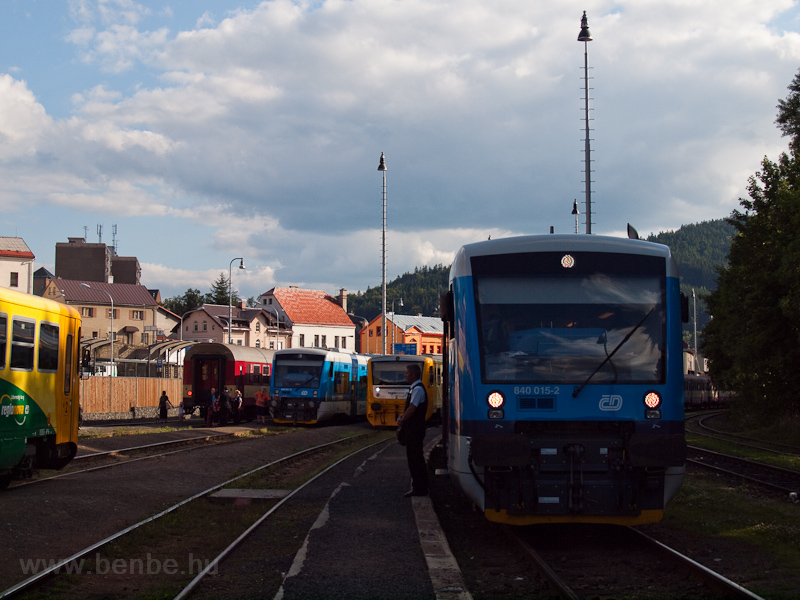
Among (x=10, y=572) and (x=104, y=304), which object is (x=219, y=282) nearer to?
(x=104, y=304)

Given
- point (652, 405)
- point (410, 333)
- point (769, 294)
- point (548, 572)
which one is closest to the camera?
point (548, 572)

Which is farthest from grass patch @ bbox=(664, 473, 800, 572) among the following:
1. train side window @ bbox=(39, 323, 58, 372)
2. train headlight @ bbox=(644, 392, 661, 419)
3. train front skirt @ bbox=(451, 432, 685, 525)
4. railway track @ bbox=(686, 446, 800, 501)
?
train side window @ bbox=(39, 323, 58, 372)

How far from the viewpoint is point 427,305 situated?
17100 cm

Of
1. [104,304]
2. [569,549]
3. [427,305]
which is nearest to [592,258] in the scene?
[569,549]

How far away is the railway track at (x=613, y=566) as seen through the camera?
22.5 ft

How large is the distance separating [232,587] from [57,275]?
9876 centimetres

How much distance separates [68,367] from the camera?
47.8 ft

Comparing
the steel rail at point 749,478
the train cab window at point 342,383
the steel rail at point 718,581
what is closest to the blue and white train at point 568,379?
the steel rail at point 718,581

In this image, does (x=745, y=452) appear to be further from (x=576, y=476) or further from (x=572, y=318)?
(x=576, y=476)

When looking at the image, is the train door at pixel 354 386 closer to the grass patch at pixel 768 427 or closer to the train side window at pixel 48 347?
the grass patch at pixel 768 427

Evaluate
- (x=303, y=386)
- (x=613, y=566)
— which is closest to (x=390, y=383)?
(x=303, y=386)

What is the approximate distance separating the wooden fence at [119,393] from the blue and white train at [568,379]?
34240 mm

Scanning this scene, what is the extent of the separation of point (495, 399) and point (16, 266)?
7034cm

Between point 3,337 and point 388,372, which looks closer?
point 3,337
